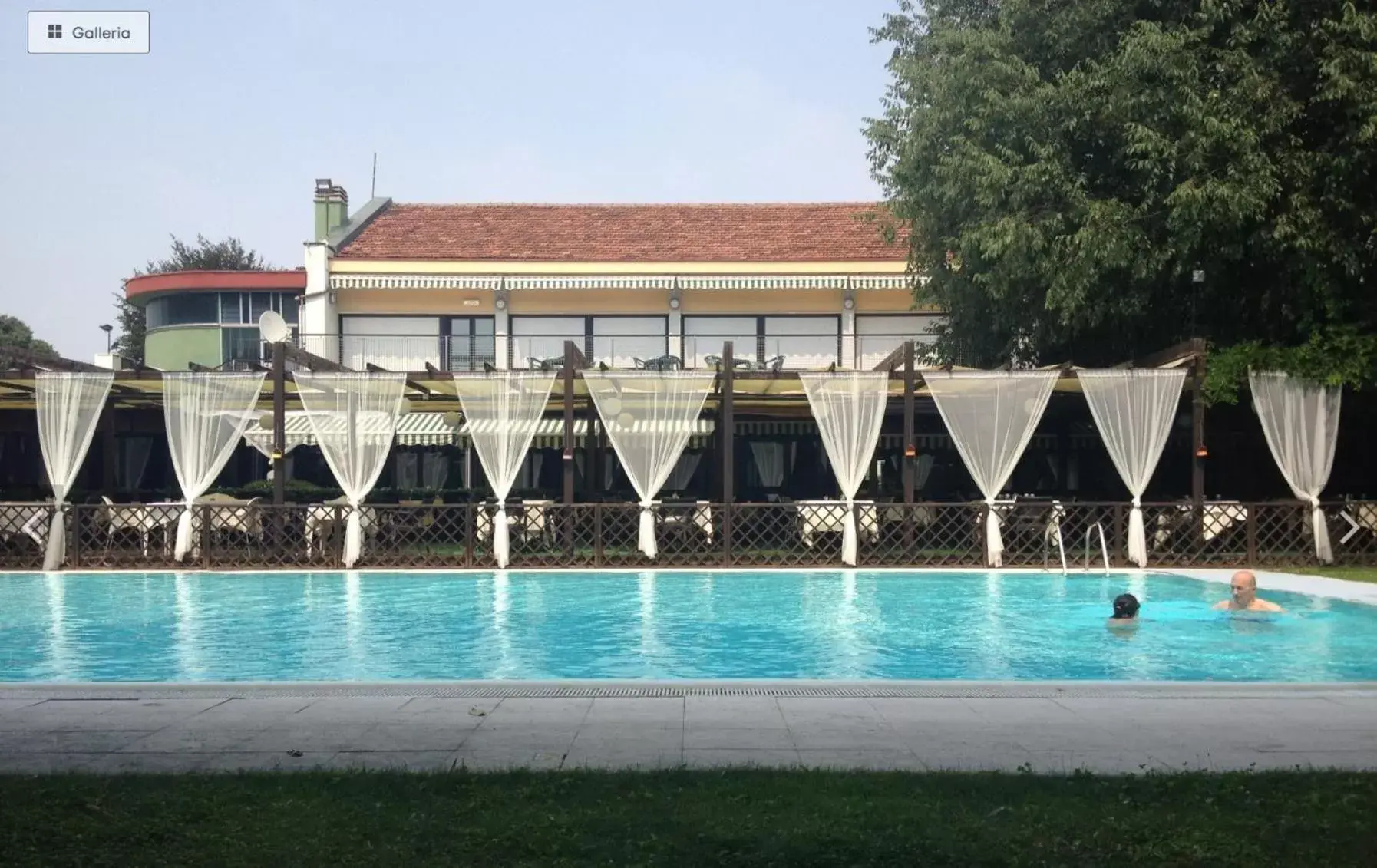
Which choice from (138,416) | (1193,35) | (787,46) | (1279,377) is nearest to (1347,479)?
(1279,377)

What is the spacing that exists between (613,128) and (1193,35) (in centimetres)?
904

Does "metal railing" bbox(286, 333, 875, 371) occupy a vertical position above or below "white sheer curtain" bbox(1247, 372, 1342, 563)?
above

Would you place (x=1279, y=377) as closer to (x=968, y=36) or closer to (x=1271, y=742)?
(x=968, y=36)

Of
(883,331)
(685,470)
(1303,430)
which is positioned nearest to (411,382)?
(685,470)

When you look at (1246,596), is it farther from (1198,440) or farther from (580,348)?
(580,348)

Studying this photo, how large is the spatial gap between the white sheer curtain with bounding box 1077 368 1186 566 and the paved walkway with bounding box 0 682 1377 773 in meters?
9.53

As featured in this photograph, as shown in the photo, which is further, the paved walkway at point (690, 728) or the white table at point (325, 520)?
the white table at point (325, 520)

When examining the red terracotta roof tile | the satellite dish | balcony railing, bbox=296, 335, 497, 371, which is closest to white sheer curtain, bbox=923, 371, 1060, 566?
the red terracotta roof tile

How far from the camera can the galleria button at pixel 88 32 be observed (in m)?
9.47

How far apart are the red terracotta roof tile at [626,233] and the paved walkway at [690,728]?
1959 centimetres

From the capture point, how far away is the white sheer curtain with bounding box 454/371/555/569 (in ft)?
57.9

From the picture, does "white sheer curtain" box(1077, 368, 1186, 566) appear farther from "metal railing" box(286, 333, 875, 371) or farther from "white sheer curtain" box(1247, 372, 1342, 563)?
"metal railing" box(286, 333, 875, 371)

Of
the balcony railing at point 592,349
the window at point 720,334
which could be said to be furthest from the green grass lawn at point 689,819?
the window at point 720,334

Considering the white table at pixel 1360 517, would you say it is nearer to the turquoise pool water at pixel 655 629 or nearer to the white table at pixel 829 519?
the turquoise pool water at pixel 655 629
